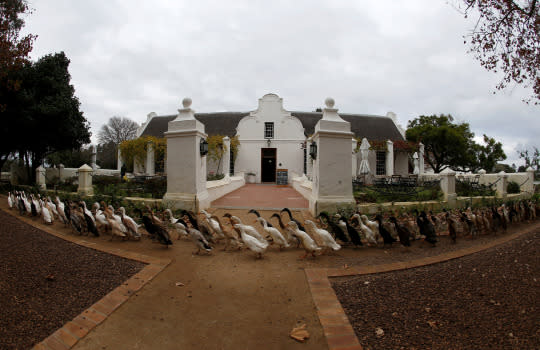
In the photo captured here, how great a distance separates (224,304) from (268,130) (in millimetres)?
20566

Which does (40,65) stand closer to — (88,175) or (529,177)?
(88,175)

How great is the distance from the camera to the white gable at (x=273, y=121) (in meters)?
22.6

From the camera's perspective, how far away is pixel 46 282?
3.33 m

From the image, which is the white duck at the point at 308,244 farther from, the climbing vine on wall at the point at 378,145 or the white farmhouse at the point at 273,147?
the climbing vine on wall at the point at 378,145

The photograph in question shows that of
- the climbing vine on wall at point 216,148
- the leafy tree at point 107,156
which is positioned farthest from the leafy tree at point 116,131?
the climbing vine on wall at point 216,148

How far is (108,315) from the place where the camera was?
8.95 ft

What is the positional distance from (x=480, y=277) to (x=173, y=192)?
7.36 metres

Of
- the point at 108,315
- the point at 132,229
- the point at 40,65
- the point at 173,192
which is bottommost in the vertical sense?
the point at 108,315

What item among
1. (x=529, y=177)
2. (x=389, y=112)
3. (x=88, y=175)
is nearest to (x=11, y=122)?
(x=88, y=175)

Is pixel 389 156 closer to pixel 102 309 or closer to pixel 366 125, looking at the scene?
pixel 366 125

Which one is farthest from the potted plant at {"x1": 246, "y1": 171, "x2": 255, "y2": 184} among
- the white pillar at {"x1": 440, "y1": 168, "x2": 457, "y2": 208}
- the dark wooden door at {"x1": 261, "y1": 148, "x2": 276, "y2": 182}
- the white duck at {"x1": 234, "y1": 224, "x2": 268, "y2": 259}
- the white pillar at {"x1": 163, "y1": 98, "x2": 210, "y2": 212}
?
the white duck at {"x1": 234, "y1": 224, "x2": 268, "y2": 259}

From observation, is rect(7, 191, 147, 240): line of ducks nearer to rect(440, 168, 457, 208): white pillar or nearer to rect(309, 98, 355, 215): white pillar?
rect(309, 98, 355, 215): white pillar

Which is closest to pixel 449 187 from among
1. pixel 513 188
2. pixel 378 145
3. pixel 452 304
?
pixel 513 188

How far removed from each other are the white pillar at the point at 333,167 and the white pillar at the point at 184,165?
3.58 m
